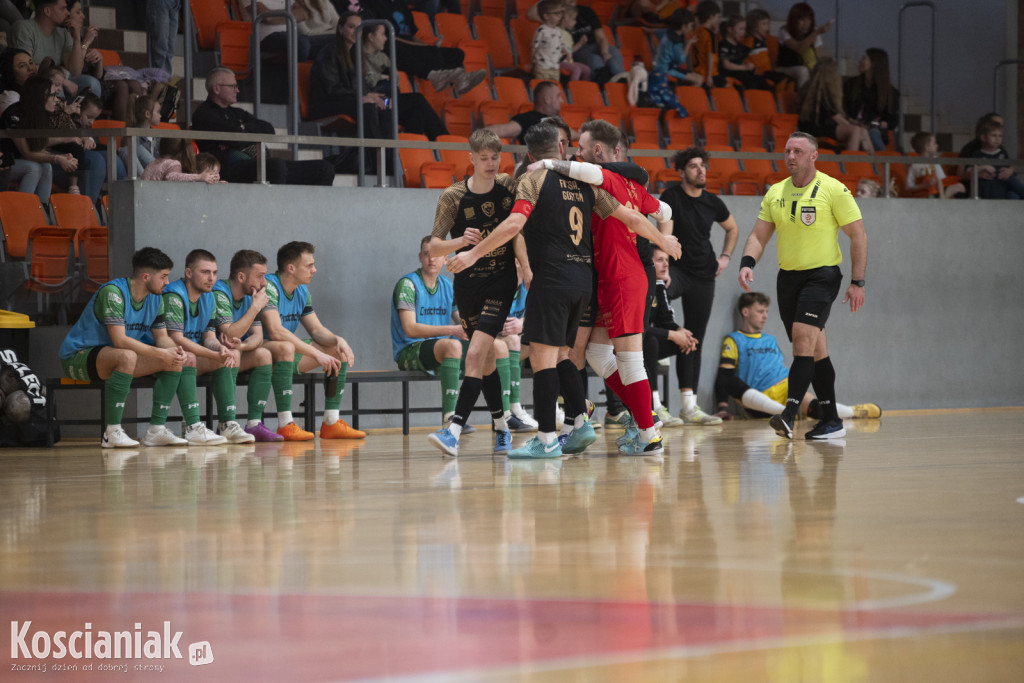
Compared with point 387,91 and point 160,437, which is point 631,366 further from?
point 387,91

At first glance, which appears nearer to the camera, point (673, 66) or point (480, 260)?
point (480, 260)

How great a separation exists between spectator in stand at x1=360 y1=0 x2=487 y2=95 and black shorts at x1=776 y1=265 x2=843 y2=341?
5473mm

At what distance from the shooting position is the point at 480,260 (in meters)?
6.50

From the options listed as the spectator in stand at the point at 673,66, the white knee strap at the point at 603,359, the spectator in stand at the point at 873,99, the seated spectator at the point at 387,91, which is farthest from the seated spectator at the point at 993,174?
the white knee strap at the point at 603,359

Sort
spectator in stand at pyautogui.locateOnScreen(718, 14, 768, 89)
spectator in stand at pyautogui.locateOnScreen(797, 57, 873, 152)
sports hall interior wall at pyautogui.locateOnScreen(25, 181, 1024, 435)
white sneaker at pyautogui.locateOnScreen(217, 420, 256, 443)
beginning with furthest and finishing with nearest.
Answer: spectator in stand at pyautogui.locateOnScreen(718, 14, 768, 89), spectator in stand at pyautogui.locateOnScreen(797, 57, 873, 152), sports hall interior wall at pyautogui.locateOnScreen(25, 181, 1024, 435), white sneaker at pyautogui.locateOnScreen(217, 420, 256, 443)

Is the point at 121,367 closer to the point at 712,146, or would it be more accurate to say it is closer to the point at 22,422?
the point at 22,422

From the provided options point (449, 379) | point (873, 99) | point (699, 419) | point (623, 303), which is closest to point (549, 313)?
point (623, 303)

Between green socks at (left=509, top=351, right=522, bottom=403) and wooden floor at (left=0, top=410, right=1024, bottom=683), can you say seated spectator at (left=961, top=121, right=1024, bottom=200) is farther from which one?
wooden floor at (left=0, top=410, right=1024, bottom=683)

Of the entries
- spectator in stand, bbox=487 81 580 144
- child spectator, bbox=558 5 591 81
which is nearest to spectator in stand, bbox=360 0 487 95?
spectator in stand, bbox=487 81 580 144

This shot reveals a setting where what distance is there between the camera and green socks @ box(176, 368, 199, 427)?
772cm

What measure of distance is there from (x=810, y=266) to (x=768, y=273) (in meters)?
3.82

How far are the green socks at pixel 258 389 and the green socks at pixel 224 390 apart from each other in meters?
0.16

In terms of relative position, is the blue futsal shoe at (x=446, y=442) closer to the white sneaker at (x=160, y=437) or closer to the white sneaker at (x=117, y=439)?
the white sneaker at (x=160, y=437)

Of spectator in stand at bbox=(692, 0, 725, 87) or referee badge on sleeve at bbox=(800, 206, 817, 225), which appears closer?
referee badge on sleeve at bbox=(800, 206, 817, 225)
